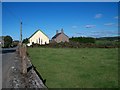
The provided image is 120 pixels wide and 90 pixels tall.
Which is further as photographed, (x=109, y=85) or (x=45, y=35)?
(x=45, y=35)

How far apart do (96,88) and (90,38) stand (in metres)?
77.8

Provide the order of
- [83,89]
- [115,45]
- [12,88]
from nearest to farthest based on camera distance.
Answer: [12,88] → [83,89] → [115,45]

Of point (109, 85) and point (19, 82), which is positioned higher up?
point (19, 82)

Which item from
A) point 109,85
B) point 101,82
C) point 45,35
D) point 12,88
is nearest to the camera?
point 12,88

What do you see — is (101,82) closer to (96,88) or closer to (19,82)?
(96,88)

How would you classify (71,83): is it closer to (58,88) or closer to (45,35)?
(58,88)

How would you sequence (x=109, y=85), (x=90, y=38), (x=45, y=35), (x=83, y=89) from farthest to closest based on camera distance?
(x=45, y=35), (x=90, y=38), (x=109, y=85), (x=83, y=89)

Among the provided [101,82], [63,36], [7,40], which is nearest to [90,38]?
[63,36]

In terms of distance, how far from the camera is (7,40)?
299 ft

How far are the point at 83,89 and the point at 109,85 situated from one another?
1.46 meters

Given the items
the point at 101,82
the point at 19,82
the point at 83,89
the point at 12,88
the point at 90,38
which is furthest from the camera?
the point at 90,38

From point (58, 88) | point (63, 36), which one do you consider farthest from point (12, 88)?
point (63, 36)

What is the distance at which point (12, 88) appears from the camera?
6000 mm

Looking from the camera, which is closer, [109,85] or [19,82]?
[19,82]
